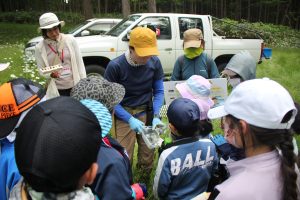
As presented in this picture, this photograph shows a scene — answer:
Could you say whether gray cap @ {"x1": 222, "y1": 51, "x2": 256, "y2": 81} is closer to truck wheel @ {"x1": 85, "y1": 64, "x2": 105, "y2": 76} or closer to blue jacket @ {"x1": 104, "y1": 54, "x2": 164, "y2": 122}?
blue jacket @ {"x1": 104, "y1": 54, "x2": 164, "y2": 122}

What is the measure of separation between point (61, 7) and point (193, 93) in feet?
122

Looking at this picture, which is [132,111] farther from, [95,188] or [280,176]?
[280,176]

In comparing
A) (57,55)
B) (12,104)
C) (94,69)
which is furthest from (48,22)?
(94,69)

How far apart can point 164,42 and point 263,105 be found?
6925 millimetres

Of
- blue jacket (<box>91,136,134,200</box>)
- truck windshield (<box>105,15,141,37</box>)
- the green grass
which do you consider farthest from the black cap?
truck windshield (<box>105,15,141,37</box>)

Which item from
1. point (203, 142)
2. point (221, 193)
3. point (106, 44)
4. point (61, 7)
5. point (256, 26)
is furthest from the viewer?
point (61, 7)

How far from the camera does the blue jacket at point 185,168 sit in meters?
2.30

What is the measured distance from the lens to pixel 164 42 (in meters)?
8.28

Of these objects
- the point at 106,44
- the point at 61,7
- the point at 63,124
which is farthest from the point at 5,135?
the point at 61,7

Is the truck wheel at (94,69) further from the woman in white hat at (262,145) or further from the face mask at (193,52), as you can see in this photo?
the woman in white hat at (262,145)

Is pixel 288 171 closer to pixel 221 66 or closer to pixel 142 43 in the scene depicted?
pixel 142 43

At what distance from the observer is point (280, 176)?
153cm

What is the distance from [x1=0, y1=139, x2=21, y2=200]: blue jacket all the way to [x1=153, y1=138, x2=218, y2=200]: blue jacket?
1.01m

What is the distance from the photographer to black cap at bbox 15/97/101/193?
1.09m
